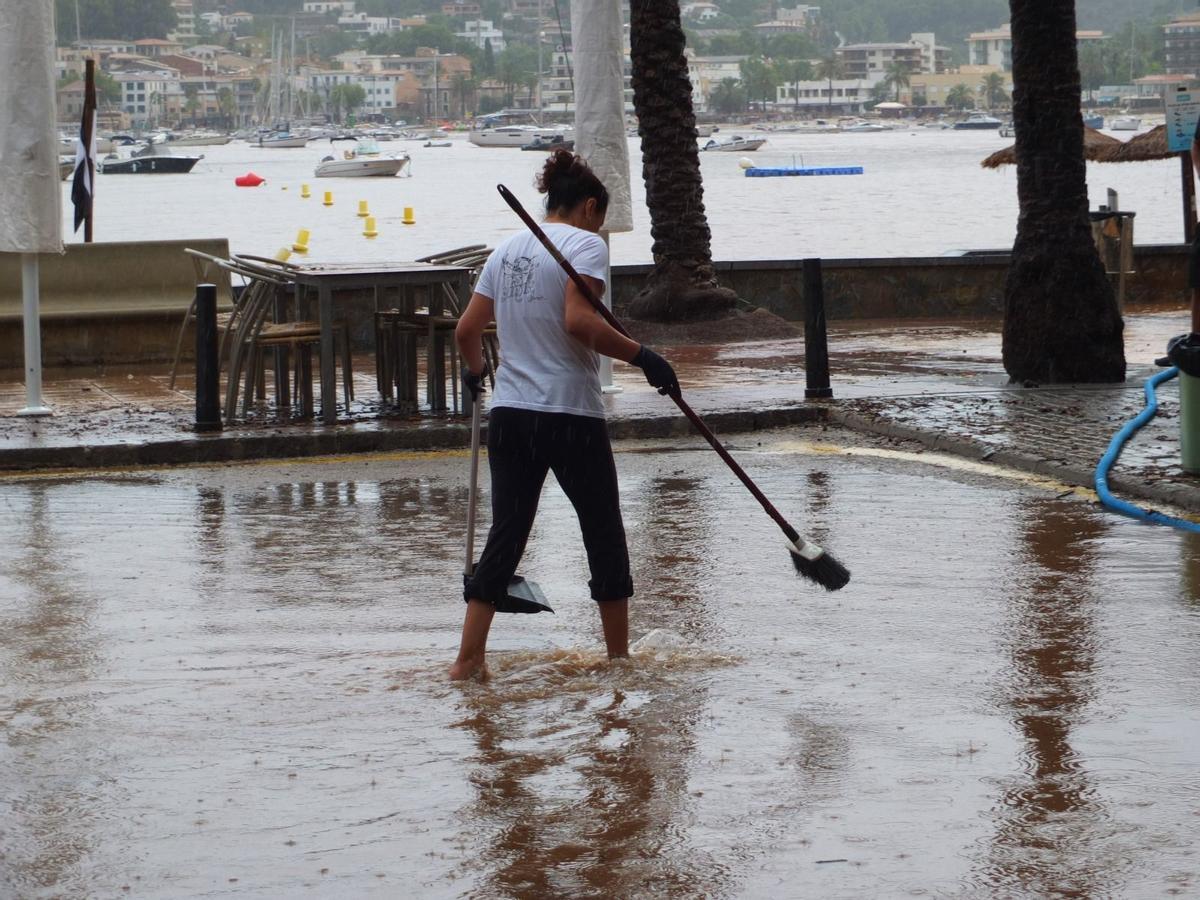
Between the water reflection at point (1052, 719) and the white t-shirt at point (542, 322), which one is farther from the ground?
the white t-shirt at point (542, 322)

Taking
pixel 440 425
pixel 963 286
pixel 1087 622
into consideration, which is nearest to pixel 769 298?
pixel 963 286

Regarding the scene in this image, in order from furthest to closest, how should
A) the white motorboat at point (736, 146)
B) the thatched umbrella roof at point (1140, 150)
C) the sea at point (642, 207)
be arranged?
the white motorboat at point (736, 146), the sea at point (642, 207), the thatched umbrella roof at point (1140, 150)

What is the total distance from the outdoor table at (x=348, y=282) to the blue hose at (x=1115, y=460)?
4232 mm

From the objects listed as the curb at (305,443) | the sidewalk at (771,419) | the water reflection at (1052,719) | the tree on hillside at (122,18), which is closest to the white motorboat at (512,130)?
the tree on hillside at (122,18)

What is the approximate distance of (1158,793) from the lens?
5.16m

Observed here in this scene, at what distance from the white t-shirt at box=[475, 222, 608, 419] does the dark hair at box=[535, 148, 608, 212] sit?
8 cm

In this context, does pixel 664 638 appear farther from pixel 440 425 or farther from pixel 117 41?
pixel 117 41

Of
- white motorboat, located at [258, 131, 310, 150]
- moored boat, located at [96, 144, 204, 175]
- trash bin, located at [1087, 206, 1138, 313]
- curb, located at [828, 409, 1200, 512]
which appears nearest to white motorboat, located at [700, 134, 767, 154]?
white motorboat, located at [258, 131, 310, 150]

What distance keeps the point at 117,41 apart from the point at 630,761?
538ft

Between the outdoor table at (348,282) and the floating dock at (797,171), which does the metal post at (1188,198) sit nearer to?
the outdoor table at (348,282)

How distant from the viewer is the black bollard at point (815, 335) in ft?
41.4

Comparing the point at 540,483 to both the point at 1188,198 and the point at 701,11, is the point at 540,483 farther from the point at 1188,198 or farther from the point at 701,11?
the point at 701,11

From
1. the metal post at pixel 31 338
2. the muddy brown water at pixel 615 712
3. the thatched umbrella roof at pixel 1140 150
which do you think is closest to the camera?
the muddy brown water at pixel 615 712

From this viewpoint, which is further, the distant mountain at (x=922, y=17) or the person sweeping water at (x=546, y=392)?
the distant mountain at (x=922, y=17)
